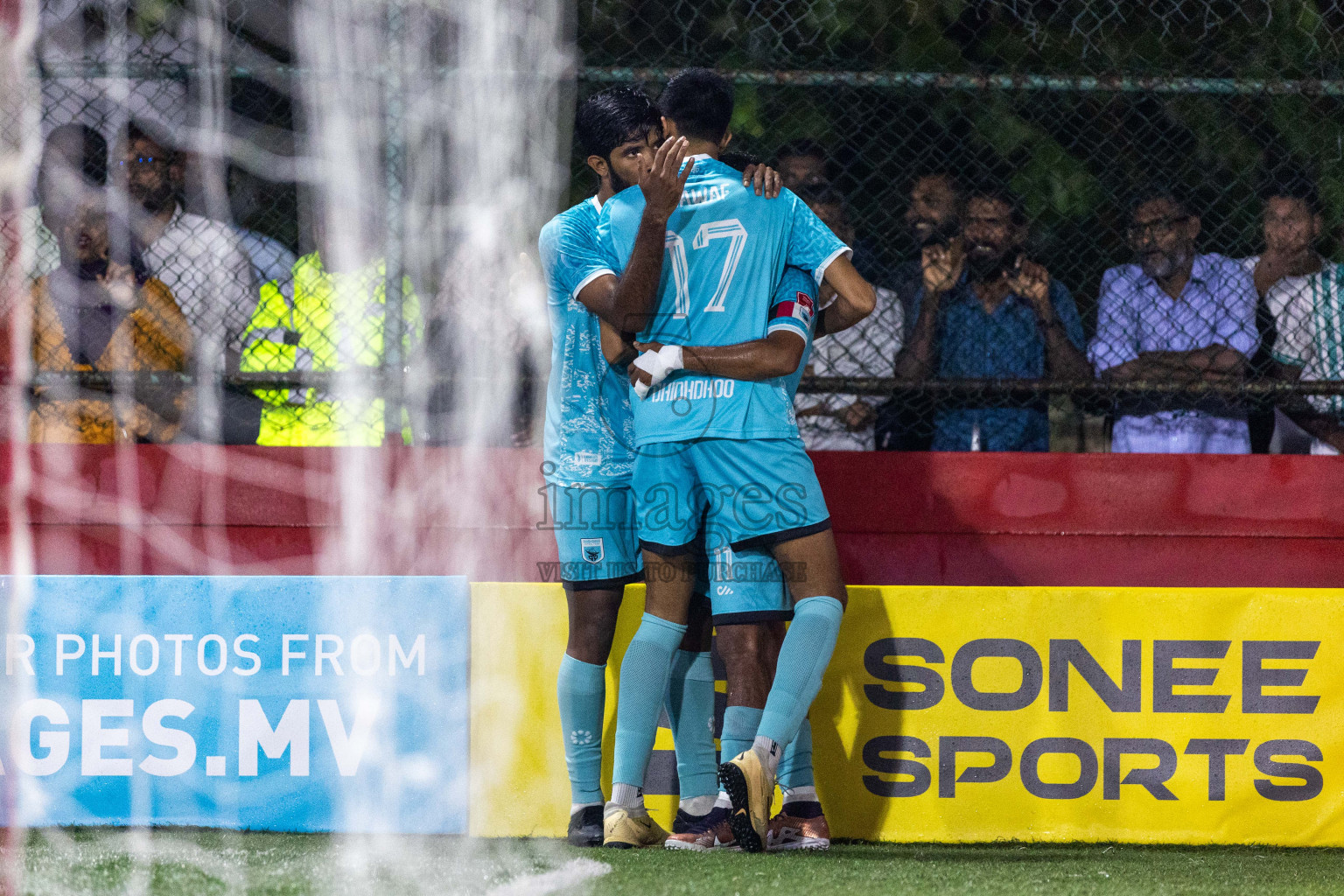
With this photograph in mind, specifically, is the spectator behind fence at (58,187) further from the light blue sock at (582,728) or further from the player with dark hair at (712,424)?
the light blue sock at (582,728)

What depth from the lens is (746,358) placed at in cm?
331

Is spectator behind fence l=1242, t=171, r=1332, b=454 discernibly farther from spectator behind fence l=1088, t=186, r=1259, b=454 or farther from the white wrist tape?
the white wrist tape

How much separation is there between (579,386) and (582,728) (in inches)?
33.7

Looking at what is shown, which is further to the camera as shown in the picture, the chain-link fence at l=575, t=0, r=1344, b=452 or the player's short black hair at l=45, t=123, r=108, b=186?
the player's short black hair at l=45, t=123, r=108, b=186

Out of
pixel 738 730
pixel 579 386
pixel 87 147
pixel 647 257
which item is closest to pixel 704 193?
pixel 647 257

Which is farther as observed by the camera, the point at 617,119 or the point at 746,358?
the point at 617,119

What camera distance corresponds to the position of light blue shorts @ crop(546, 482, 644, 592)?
3.46m

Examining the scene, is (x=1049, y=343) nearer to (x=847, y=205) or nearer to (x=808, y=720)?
(x=847, y=205)

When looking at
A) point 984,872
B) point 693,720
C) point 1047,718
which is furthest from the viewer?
point 1047,718

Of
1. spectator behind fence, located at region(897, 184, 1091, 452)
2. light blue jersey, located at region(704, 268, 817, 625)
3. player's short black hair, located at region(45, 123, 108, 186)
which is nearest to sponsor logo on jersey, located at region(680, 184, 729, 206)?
light blue jersey, located at region(704, 268, 817, 625)

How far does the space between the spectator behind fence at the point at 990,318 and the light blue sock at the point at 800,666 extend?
1.40 m

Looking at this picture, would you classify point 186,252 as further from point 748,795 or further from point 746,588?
point 748,795

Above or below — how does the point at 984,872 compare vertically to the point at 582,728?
below

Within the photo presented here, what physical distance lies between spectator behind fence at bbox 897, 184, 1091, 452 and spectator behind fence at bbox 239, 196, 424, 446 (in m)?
1.64
